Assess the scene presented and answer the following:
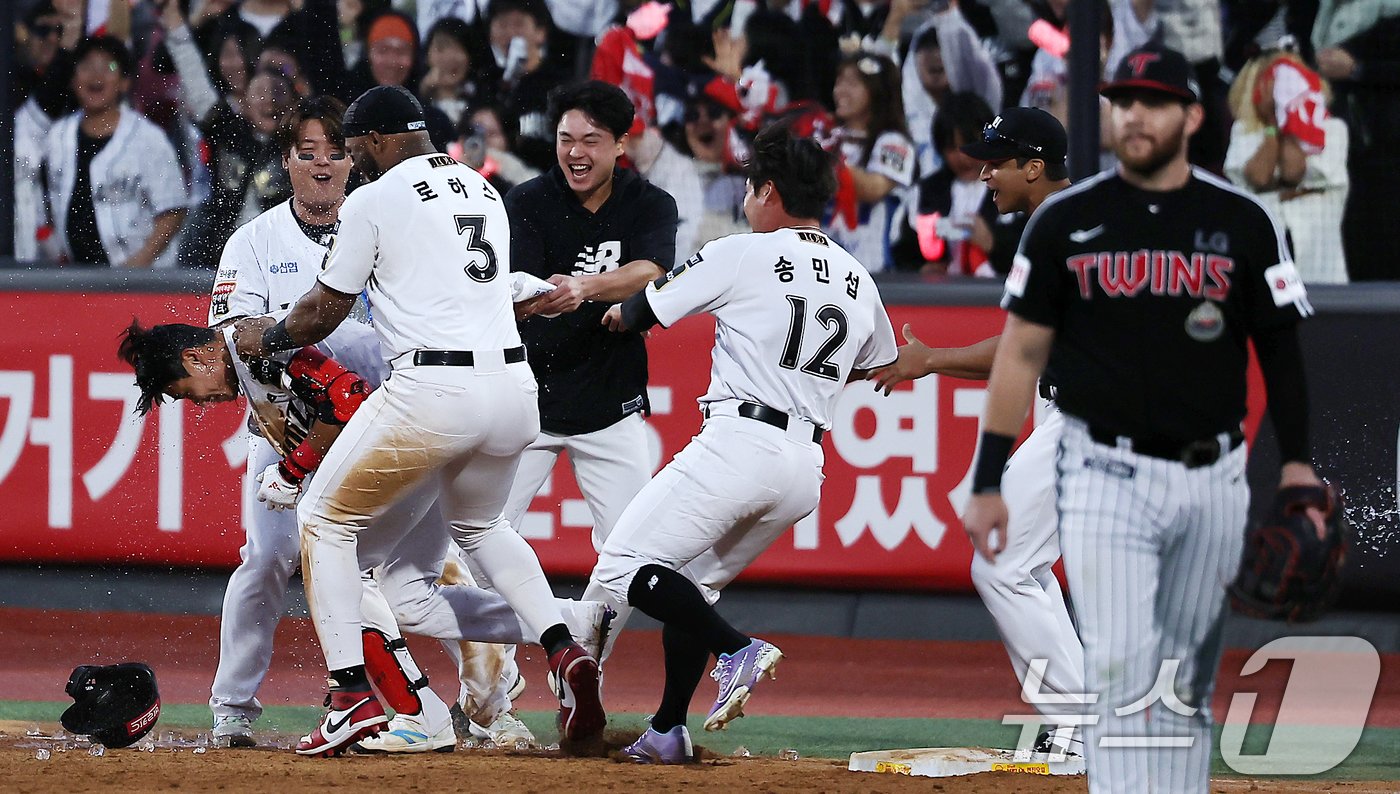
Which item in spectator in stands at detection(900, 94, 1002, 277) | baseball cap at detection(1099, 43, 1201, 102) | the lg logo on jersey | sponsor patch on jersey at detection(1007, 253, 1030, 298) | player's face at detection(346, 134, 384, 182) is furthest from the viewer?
spectator in stands at detection(900, 94, 1002, 277)

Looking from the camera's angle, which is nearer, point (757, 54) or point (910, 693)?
point (910, 693)

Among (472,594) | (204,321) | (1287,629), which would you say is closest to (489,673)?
(472,594)

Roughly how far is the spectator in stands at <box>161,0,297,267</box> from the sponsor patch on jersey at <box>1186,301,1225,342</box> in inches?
229

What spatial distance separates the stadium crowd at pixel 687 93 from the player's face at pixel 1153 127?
459cm

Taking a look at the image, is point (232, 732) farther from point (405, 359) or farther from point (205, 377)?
point (405, 359)

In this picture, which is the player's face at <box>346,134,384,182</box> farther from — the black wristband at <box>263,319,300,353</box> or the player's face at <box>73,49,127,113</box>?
the player's face at <box>73,49,127,113</box>

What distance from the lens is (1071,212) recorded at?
143 inches

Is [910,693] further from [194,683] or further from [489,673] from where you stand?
[194,683]

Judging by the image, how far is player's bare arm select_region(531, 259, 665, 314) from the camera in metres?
5.68

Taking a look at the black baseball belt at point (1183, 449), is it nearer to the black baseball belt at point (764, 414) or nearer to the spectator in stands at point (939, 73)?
the black baseball belt at point (764, 414)

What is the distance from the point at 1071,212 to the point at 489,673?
2.93 m

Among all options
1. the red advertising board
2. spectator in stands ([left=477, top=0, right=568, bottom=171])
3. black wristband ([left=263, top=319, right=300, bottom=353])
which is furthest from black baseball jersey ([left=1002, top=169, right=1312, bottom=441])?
spectator in stands ([left=477, top=0, right=568, bottom=171])

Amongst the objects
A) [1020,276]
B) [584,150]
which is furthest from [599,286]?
[1020,276]

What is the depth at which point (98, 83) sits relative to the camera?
890 centimetres
